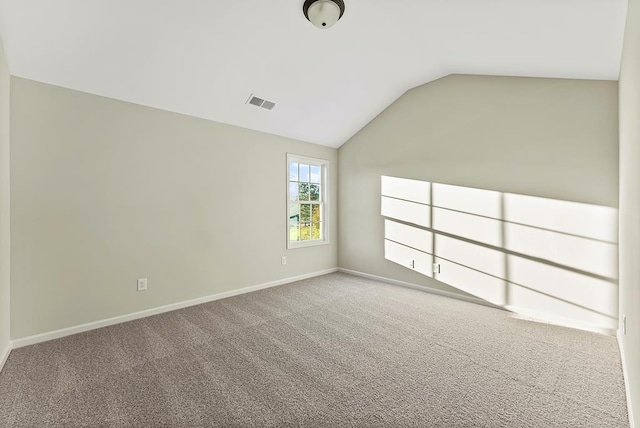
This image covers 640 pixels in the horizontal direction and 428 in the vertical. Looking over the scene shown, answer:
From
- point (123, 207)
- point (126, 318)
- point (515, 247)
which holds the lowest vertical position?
point (126, 318)

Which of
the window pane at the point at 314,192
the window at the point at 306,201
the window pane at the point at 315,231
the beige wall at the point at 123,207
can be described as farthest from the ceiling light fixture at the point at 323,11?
the window pane at the point at 315,231

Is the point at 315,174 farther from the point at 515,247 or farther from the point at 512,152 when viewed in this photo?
the point at 515,247

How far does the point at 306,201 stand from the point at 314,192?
0.26 metres

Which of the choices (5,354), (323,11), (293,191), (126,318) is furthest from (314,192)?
(5,354)

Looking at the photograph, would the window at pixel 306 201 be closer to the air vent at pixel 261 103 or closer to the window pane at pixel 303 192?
the window pane at pixel 303 192

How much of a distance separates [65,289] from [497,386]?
12.0 ft

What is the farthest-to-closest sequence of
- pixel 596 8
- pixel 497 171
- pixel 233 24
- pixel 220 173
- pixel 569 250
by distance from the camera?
pixel 220 173
pixel 497 171
pixel 569 250
pixel 233 24
pixel 596 8

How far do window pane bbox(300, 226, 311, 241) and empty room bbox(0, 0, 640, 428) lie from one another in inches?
18.1

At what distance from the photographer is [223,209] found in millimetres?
3832

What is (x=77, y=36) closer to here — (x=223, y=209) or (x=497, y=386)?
(x=223, y=209)

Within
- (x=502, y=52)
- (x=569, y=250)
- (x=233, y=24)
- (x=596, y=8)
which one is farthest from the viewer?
(x=569, y=250)

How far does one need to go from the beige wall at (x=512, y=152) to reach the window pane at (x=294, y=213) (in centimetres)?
119

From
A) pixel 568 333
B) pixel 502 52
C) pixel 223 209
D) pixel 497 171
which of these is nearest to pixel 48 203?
pixel 223 209

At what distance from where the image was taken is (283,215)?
4.55 metres
